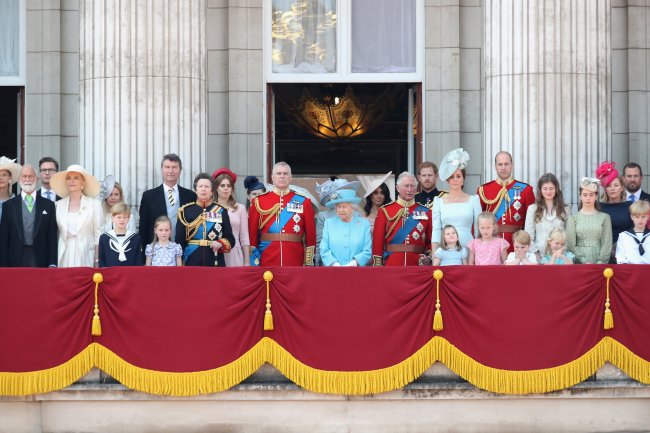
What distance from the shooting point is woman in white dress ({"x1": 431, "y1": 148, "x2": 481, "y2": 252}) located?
1327cm

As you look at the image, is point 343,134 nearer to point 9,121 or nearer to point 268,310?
point 9,121

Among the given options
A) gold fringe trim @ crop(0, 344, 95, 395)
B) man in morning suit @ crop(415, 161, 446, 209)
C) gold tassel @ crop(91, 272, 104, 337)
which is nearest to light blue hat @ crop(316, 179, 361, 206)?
man in morning suit @ crop(415, 161, 446, 209)

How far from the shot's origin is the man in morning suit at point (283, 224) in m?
13.6

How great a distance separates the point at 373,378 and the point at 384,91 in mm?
7582

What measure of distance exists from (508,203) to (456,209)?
2.35 ft

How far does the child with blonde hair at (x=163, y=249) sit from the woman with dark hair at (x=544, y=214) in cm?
350

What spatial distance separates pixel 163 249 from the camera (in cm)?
1282

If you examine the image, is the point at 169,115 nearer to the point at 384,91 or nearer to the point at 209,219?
the point at 209,219

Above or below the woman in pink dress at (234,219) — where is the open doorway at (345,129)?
above

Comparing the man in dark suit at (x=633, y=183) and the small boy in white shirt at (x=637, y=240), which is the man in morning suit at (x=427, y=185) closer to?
the man in dark suit at (x=633, y=183)

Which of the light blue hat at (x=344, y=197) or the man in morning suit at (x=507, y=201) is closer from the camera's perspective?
the light blue hat at (x=344, y=197)

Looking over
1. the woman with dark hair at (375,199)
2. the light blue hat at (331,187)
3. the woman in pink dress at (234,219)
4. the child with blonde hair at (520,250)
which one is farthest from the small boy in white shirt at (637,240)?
the woman in pink dress at (234,219)

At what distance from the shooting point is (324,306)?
12.1 m

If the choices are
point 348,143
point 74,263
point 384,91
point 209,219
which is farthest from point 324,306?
point 348,143
